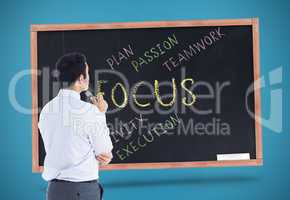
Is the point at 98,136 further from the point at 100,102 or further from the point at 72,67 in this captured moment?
the point at 100,102

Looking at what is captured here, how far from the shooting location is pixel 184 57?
2.92 m

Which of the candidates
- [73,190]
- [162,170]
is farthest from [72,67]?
[162,170]

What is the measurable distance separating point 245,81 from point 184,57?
0.40 meters

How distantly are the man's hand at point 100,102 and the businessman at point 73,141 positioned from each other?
612 mm

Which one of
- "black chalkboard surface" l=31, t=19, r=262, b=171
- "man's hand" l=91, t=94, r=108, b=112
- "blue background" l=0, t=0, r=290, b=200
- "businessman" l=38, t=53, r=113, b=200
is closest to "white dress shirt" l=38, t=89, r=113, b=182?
"businessman" l=38, t=53, r=113, b=200

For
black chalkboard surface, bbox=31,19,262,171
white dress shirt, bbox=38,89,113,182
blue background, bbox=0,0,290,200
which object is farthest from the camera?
blue background, bbox=0,0,290,200

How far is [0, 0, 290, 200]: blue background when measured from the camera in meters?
3.04

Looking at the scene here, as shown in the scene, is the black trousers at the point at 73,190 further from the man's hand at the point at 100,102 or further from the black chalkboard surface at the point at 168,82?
the black chalkboard surface at the point at 168,82

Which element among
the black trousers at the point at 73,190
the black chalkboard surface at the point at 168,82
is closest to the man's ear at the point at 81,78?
the black trousers at the point at 73,190

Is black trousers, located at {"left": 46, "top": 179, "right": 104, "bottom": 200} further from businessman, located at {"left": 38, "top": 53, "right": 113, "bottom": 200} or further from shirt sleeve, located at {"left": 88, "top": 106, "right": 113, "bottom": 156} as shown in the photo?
shirt sleeve, located at {"left": 88, "top": 106, "right": 113, "bottom": 156}

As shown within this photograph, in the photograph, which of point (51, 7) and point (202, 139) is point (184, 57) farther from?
point (51, 7)

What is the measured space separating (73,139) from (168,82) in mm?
1151

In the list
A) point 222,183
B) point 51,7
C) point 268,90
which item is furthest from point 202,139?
point 51,7

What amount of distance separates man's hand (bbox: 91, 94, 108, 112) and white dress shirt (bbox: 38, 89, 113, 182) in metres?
0.62
